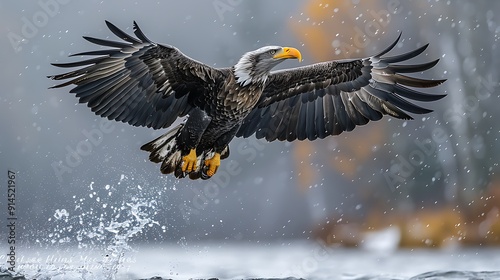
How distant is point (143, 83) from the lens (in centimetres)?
584

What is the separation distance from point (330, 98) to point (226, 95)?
1.22 m

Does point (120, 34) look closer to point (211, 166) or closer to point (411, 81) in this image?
point (211, 166)

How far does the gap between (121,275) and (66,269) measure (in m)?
0.65

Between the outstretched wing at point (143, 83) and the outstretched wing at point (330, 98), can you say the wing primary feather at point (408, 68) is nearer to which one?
the outstretched wing at point (330, 98)

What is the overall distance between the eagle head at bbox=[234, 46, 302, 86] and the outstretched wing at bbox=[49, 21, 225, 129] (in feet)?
0.62

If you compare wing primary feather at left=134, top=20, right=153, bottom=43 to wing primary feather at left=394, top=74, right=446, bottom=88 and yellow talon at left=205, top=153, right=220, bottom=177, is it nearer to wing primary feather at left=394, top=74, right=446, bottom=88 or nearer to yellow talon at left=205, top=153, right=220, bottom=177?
yellow talon at left=205, top=153, right=220, bottom=177

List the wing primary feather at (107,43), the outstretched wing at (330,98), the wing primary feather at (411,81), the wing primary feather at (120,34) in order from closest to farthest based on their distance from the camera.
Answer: the wing primary feather at (120,34) < the wing primary feather at (107,43) < the wing primary feather at (411,81) < the outstretched wing at (330,98)

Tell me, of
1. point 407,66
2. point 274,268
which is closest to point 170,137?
point 407,66

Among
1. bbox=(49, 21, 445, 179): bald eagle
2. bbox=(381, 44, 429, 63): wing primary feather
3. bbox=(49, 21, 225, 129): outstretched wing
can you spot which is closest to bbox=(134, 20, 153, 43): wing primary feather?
bbox=(49, 21, 445, 179): bald eagle

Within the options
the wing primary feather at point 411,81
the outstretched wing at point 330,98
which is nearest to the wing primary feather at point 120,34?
the outstretched wing at point 330,98

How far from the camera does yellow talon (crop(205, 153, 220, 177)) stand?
20.0ft

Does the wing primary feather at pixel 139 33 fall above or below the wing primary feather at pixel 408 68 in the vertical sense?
below

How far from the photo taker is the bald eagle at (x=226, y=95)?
225 inches

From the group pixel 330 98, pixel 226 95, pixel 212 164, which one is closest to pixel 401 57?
pixel 330 98
